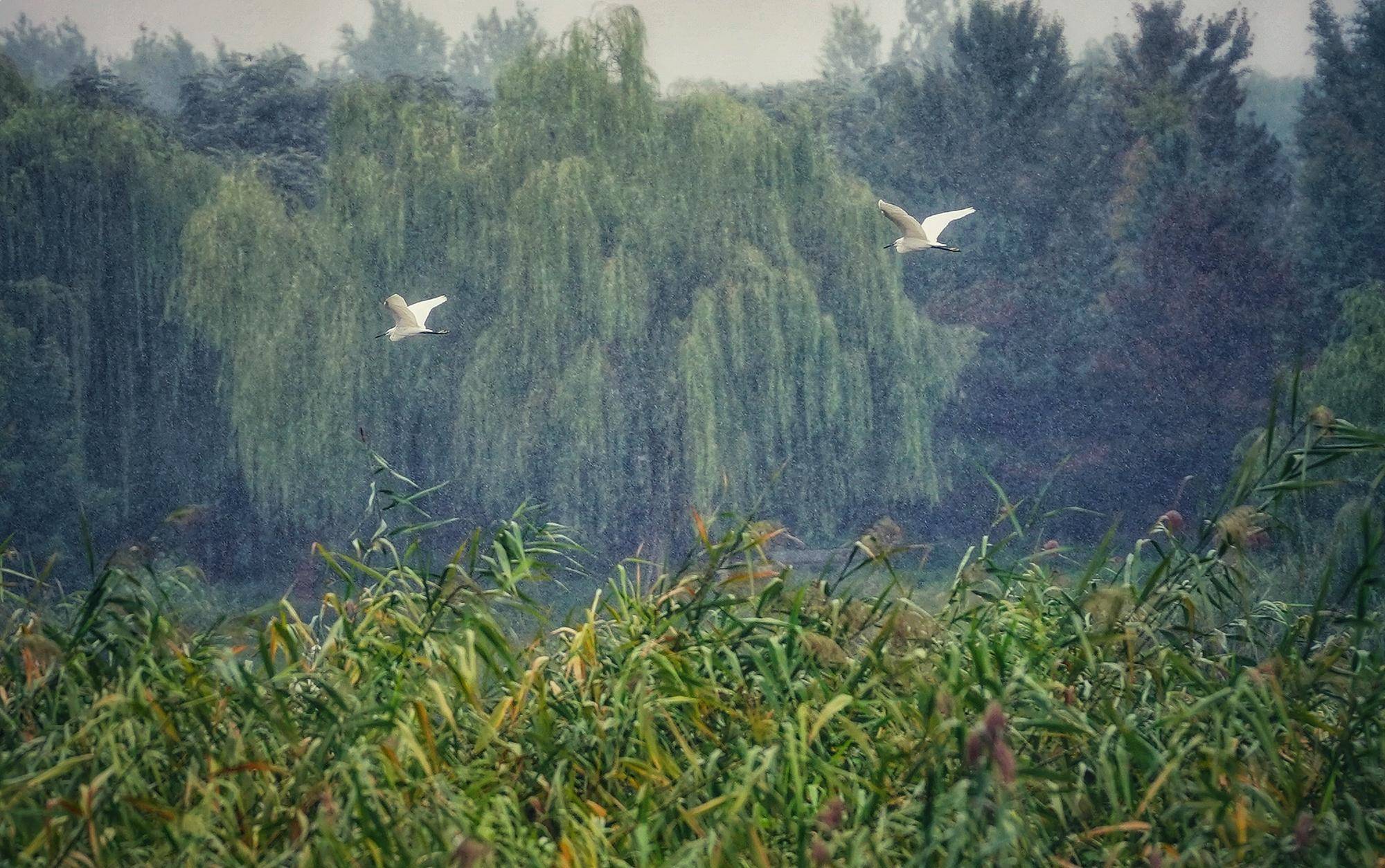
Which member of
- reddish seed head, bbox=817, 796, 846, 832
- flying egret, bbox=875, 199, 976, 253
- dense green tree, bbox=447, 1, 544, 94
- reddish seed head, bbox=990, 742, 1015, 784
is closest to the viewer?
reddish seed head, bbox=990, 742, 1015, 784

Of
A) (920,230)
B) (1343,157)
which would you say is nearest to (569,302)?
(920,230)

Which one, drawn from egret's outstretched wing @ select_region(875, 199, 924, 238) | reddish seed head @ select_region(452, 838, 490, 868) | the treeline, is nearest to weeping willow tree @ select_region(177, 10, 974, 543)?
the treeline

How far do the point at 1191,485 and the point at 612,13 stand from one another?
3281mm

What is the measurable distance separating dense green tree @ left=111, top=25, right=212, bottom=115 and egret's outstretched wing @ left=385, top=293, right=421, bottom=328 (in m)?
2.52

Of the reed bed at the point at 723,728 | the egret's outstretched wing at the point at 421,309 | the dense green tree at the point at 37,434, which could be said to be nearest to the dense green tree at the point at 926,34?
the egret's outstretched wing at the point at 421,309

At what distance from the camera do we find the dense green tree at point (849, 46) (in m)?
5.35

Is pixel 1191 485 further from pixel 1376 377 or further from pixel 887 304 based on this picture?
pixel 887 304

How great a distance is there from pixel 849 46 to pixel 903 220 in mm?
2783

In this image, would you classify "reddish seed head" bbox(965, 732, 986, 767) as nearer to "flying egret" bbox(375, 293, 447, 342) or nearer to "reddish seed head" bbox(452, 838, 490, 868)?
"reddish seed head" bbox(452, 838, 490, 868)

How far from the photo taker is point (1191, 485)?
5117 mm

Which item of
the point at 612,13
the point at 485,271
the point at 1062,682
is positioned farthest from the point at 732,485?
the point at 1062,682

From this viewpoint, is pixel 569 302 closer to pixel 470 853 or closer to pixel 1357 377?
pixel 1357 377

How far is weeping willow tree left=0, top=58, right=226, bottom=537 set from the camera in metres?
4.70

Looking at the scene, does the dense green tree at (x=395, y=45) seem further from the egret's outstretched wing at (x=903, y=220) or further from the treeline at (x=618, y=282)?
the egret's outstretched wing at (x=903, y=220)
